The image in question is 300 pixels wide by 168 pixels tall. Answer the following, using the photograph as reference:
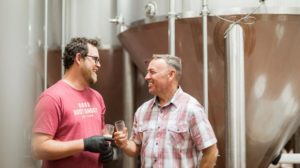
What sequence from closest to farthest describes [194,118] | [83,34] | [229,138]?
1. [194,118]
2. [229,138]
3. [83,34]

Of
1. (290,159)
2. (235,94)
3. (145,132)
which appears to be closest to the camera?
(145,132)

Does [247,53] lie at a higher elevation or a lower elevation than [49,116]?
higher

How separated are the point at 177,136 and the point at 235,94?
15.2 inches

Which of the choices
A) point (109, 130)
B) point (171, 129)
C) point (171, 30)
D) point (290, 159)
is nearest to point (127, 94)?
point (171, 30)

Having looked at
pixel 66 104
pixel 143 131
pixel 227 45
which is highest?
pixel 227 45

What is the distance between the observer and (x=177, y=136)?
1679 mm

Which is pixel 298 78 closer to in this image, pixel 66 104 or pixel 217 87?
pixel 217 87

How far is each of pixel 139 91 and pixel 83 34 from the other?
21.5 inches

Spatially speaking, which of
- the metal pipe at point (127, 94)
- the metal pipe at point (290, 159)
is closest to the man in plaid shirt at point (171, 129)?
the metal pipe at point (290, 159)

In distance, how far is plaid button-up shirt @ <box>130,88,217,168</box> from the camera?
1671 millimetres

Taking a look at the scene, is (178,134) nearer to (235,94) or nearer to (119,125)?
(119,125)

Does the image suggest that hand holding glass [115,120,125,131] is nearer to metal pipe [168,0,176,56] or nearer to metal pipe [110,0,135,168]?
metal pipe [168,0,176,56]

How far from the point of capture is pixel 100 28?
Answer: 8.84 ft

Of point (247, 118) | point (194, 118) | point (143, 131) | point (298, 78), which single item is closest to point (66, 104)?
point (143, 131)
